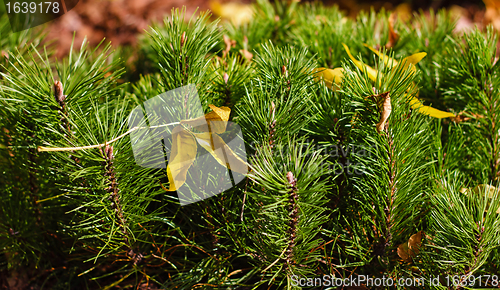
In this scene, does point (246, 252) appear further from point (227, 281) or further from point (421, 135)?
point (421, 135)

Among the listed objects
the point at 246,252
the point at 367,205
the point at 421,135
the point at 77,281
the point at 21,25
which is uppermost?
the point at 21,25

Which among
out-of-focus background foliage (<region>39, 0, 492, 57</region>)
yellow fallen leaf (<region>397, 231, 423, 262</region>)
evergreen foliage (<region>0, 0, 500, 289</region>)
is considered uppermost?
out-of-focus background foliage (<region>39, 0, 492, 57</region>)

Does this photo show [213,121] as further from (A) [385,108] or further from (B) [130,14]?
(B) [130,14]

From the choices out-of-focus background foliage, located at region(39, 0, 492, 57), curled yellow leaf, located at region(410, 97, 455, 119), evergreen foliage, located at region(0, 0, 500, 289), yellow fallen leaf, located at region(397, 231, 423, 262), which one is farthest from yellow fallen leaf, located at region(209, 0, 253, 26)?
yellow fallen leaf, located at region(397, 231, 423, 262)

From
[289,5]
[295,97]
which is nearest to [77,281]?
[295,97]

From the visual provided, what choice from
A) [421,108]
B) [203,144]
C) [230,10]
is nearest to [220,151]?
[203,144]

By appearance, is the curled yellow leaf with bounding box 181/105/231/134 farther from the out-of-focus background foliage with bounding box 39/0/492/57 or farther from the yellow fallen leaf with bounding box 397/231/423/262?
the out-of-focus background foliage with bounding box 39/0/492/57
